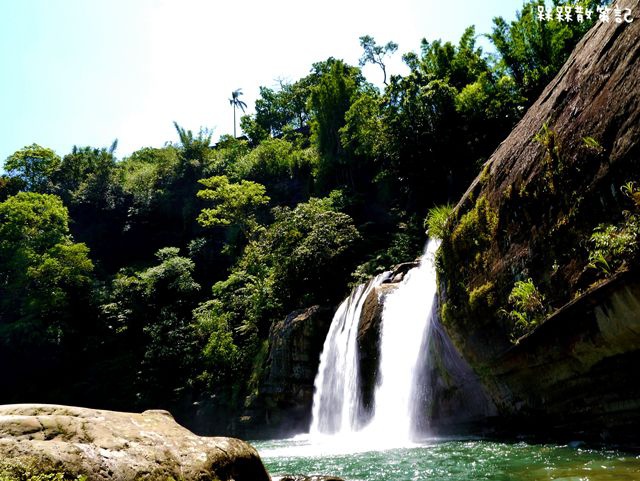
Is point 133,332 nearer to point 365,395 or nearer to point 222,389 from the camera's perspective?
point 222,389

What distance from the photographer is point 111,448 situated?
436 centimetres

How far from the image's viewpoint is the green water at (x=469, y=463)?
20.7 ft

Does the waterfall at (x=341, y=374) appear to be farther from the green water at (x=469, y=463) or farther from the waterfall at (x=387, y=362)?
the green water at (x=469, y=463)

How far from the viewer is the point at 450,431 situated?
12.4 m

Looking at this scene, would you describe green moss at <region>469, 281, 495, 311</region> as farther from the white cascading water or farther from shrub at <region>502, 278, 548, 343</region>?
the white cascading water

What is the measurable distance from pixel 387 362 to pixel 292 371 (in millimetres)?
6608

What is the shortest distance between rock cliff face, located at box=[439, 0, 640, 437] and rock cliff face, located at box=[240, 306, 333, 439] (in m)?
9.17

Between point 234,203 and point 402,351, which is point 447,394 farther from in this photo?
point 234,203

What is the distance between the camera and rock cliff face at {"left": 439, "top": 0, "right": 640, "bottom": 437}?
7109 mm

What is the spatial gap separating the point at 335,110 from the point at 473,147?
14.1 metres

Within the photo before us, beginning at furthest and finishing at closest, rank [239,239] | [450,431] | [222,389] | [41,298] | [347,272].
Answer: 1. [239,239]
2. [41,298]
3. [222,389]
4. [347,272]
5. [450,431]

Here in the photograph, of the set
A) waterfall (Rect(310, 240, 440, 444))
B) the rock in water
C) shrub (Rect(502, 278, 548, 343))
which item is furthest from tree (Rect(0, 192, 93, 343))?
shrub (Rect(502, 278, 548, 343))

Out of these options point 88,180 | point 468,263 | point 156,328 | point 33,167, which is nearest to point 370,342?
point 468,263

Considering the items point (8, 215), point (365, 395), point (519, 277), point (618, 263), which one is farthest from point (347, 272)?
point (8, 215)
